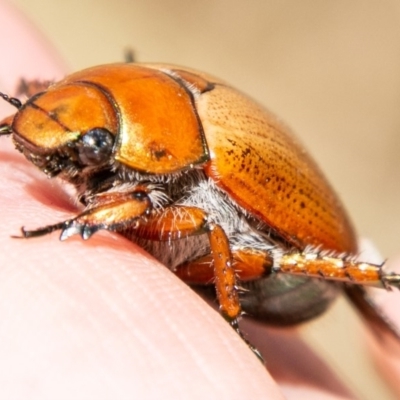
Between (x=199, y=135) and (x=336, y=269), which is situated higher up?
(x=199, y=135)

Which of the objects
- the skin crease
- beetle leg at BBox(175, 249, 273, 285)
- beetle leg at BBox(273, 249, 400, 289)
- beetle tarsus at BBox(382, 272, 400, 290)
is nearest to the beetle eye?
the skin crease

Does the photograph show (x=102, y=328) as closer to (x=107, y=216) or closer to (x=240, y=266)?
(x=107, y=216)

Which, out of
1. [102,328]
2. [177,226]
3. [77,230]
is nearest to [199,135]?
[177,226]

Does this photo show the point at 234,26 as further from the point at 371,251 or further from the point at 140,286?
the point at 140,286

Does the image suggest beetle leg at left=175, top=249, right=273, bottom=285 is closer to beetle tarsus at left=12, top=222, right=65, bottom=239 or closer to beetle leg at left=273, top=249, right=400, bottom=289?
beetle leg at left=273, top=249, right=400, bottom=289

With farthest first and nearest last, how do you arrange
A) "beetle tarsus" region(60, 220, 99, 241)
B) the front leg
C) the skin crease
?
the front leg, "beetle tarsus" region(60, 220, 99, 241), the skin crease

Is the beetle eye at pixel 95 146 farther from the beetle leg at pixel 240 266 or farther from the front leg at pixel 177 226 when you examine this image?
the beetle leg at pixel 240 266
